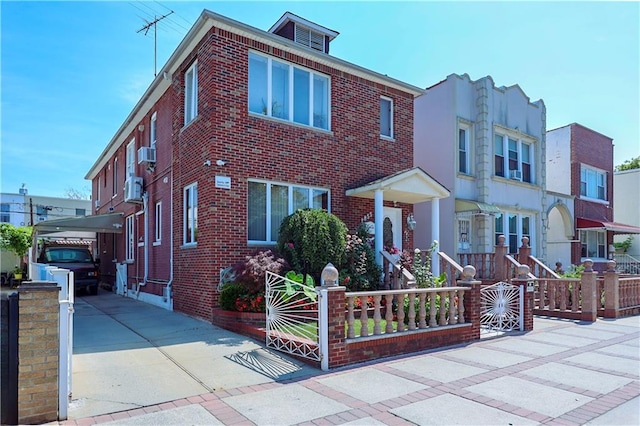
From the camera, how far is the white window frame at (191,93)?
36.8 ft

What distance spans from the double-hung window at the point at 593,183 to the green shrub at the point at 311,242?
60.7 feet

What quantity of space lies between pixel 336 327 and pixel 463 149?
12.2 metres

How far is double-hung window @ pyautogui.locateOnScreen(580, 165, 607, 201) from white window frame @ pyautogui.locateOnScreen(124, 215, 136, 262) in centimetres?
2112

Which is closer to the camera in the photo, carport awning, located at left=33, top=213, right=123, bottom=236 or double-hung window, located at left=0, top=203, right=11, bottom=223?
carport awning, located at left=33, top=213, right=123, bottom=236

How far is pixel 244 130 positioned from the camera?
10.4 meters

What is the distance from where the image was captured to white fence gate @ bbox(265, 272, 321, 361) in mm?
7160

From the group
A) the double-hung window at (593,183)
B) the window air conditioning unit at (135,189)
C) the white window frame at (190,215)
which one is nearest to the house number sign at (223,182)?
the white window frame at (190,215)

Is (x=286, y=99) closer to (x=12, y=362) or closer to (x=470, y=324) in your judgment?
(x=470, y=324)

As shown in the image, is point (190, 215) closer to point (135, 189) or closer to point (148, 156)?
point (148, 156)

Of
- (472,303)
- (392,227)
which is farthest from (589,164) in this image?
(472,303)

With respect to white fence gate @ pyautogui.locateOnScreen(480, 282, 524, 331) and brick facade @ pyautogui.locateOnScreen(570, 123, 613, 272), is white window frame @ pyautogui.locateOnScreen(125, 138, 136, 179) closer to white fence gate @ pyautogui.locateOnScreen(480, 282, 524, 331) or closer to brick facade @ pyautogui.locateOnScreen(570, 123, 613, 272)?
white fence gate @ pyautogui.locateOnScreen(480, 282, 524, 331)

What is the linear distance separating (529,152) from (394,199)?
31.8ft

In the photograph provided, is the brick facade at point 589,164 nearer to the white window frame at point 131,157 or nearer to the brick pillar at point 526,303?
the brick pillar at point 526,303

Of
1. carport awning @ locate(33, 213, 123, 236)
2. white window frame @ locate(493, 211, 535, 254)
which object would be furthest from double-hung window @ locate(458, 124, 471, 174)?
carport awning @ locate(33, 213, 123, 236)
